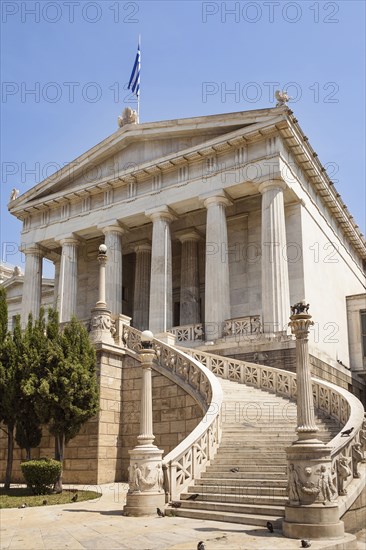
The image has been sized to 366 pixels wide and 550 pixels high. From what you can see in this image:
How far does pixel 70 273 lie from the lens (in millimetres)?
34594

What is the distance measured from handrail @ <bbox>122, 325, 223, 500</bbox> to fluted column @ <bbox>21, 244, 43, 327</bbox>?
15994 mm

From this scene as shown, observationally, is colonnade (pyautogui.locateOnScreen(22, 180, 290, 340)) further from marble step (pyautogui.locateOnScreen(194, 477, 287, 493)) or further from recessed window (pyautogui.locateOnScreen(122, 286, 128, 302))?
marble step (pyautogui.locateOnScreen(194, 477, 287, 493))

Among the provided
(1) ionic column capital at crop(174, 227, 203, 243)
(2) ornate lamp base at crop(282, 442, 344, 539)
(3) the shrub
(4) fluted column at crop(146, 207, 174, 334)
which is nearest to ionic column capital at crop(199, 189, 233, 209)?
(4) fluted column at crop(146, 207, 174, 334)

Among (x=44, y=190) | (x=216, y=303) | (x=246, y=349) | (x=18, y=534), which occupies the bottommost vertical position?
(x=18, y=534)

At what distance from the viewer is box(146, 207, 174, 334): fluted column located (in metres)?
29.7

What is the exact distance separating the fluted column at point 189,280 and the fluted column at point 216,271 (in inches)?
178

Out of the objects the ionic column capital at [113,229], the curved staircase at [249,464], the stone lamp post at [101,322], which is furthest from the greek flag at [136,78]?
the curved staircase at [249,464]

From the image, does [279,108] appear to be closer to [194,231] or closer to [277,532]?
[194,231]

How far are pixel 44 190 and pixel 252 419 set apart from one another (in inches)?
986

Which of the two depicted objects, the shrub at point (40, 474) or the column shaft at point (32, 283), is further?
the column shaft at point (32, 283)

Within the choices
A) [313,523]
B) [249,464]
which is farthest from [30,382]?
[313,523]

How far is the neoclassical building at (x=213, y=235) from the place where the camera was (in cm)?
2734

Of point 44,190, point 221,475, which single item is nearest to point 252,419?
point 221,475

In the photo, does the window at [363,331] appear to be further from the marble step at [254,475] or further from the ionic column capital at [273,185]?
the marble step at [254,475]
